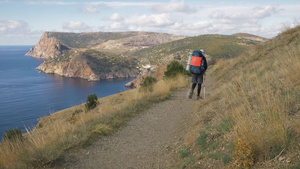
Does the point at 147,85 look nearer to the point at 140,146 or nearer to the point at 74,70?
the point at 140,146

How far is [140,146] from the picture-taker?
5.60 m

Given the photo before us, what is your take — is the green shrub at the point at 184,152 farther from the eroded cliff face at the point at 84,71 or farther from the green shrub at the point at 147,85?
the eroded cliff face at the point at 84,71

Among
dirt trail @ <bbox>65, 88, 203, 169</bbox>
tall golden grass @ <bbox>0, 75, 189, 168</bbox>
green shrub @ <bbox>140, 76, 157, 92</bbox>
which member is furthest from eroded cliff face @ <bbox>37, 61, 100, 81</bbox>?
dirt trail @ <bbox>65, 88, 203, 169</bbox>

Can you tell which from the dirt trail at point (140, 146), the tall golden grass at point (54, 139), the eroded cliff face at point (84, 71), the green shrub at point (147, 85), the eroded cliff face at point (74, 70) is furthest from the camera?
the eroded cliff face at point (84, 71)

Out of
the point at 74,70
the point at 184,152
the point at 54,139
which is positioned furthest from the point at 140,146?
the point at 74,70

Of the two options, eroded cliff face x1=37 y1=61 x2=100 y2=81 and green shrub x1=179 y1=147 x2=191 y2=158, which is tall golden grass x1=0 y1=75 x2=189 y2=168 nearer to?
green shrub x1=179 y1=147 x2=191 y2=158

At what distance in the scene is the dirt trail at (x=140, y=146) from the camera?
178 inches

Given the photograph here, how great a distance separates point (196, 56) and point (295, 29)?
438 inches

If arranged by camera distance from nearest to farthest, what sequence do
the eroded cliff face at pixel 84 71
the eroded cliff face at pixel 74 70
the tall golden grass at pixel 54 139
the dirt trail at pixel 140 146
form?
the tall golden grass at pixel 54 139, the dirt trail at pixel 140 146, the eroded cliff face at pixel 74 70, the eroded cliff face at pixel 84 71

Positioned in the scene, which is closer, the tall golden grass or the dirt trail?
the tall golden grass

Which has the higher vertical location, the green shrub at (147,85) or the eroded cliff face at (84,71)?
the green shrub at (147,85)

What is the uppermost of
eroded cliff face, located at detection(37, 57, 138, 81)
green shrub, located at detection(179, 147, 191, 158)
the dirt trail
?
green shrub, located at detection(179, 147, 191, 158)

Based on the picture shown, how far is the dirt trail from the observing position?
4.52 metres

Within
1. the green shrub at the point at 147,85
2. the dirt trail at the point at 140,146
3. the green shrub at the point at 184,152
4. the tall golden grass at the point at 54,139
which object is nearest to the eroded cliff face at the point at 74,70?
the green shrub at the point at 147,85
